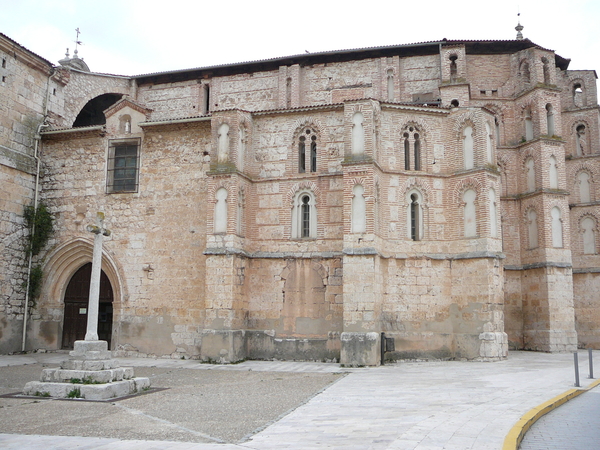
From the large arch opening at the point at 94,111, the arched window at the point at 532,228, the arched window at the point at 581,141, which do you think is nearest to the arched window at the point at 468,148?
the arched window at the point at 532,228

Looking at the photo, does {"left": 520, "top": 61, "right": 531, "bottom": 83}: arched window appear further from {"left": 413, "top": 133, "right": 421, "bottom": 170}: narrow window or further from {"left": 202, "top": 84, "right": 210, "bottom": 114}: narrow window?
{"left": 202, "top": 84, "right": 210, "bottom": 114}: narrow window

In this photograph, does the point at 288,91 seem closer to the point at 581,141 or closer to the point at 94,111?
the point at 94,111

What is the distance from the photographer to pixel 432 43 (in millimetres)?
24391

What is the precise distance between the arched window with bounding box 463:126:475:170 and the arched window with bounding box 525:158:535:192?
6.64m

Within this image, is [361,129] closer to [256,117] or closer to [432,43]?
[256,117]

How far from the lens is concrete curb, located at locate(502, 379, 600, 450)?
21.2 feet

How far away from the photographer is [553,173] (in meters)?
22.8

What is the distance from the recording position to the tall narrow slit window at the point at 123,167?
1958cm

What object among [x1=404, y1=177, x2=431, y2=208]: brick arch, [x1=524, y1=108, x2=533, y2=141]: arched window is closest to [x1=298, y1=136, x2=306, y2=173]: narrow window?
[x1=404, y1=177, x2=431, y2=208]: brick arch

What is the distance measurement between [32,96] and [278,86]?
10.7 meters

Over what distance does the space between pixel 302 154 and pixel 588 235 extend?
565 inches

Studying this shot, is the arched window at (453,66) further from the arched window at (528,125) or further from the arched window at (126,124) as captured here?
the arched window at (126,124)

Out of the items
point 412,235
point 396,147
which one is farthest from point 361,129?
point 412,235

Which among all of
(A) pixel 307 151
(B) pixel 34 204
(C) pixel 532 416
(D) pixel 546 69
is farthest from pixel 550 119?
(B) pixel 34 204
